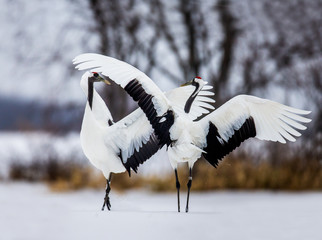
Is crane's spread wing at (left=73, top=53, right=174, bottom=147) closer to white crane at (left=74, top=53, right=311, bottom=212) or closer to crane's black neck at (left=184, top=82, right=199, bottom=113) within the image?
white crane at (left=74, top=53, right=311, bottom=212)

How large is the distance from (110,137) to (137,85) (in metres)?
0.32

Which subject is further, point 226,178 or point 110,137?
point 226,178

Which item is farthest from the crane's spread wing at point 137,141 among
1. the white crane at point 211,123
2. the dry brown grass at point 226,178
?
the dry brown grass at point 226,178

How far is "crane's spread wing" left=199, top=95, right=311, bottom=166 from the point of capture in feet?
6.81

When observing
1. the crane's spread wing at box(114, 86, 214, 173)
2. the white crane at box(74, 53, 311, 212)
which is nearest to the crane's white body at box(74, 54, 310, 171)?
the white crane at box(74, 53, 311, 212)

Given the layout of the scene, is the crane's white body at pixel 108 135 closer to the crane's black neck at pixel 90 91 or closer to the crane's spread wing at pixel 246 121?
the crane's black neck at pixel 90 91

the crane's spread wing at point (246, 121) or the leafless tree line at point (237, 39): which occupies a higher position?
the leafless tree line at point (237, 39)

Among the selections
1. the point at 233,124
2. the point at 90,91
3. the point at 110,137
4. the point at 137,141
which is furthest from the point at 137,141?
the point at 233,124

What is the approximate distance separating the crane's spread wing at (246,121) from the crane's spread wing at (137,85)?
26cm

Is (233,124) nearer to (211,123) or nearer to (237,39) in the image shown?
(211,123)

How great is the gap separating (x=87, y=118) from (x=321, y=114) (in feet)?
13.2

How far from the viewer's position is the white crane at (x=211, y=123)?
1.91 meters

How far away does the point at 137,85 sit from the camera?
1899 mm

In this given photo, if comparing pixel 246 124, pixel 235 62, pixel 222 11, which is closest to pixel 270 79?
pixel 235 62
